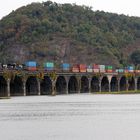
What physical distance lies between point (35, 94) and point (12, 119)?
100847 mm

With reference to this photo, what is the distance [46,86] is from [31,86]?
6.80m

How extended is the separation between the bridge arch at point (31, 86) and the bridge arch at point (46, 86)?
3553 millimetres

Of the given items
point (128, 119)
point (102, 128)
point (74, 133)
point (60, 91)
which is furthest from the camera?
point (60, 91)

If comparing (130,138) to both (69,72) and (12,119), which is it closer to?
(12,119)

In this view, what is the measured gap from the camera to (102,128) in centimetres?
7150

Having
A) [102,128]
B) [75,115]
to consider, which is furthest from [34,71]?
[102,128]

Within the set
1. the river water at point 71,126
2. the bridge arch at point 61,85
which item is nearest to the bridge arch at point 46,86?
the bridge arch at point 61,85

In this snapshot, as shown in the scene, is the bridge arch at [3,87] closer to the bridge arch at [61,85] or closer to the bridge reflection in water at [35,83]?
the bridge reflection in water at [35,83]

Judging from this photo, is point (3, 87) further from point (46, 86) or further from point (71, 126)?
point (71, 126)

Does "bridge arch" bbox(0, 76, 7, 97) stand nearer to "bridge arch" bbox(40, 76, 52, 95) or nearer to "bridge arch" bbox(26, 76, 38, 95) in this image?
"bridge arch" bbox(26, 76, 38, 95)

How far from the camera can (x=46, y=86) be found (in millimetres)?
194500

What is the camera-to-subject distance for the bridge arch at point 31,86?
18662 centimetres

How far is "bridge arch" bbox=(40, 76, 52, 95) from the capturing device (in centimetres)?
19100

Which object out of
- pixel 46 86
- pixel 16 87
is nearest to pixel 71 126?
pixel 16 87
